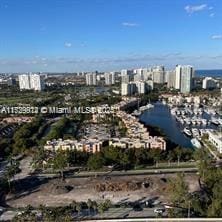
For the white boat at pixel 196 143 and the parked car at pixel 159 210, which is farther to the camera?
the white boat at pixel 196 143

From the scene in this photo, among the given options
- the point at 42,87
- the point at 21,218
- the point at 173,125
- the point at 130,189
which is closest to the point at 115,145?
the point at 130,189

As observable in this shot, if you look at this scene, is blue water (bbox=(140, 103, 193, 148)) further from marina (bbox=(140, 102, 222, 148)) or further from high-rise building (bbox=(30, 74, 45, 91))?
high-rise building (bbox=(30, 74, 45, 91))

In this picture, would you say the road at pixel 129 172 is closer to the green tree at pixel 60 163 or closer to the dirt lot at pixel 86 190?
the green tree at pixel 60 163

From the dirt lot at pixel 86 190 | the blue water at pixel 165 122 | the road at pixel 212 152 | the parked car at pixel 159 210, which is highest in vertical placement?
the parked car at pixel 159 210

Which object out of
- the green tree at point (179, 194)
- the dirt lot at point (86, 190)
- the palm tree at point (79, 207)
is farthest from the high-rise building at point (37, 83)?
the green tree at point (179, 194)

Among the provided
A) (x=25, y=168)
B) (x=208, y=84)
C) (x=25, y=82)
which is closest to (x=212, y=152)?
(x=25, y=168)

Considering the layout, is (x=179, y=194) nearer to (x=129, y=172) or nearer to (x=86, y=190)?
(x=86, y=190)
